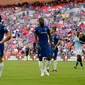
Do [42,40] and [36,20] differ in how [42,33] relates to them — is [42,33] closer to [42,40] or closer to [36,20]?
[42,40]

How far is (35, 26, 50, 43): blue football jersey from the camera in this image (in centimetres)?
1666

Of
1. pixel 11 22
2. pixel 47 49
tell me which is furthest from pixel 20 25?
pixel 47 49

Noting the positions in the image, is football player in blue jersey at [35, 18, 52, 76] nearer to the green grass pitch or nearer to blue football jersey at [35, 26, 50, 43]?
blue football jersey at [35, 26, 50, 43]

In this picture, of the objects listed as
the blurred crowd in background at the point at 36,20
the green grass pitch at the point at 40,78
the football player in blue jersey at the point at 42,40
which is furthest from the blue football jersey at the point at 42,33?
the blurred crowd in background at the point at 36,20

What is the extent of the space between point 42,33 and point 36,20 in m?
A: 35.7

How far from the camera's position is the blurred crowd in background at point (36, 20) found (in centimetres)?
4484

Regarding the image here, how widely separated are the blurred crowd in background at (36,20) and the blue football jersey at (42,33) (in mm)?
23983

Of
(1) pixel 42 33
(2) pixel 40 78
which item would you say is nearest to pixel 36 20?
(1) pixel 42 33

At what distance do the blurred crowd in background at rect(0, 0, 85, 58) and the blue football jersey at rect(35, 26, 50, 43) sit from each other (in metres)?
24.0

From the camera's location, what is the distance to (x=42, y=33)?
54.6 ft

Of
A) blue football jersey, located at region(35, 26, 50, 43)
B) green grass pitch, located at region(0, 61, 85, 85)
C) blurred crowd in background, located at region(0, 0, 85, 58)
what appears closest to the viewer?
green grass pitch, located at region(0, 61, 85, 85)

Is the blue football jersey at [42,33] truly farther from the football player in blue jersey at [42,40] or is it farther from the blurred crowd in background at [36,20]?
the blurred crowd in background at [36,20]

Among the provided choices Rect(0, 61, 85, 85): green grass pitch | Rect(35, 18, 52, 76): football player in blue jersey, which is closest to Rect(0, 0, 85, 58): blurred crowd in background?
Rect(0, 61, 85, 85): green grass pitch

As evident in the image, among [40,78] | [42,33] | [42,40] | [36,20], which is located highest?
[36,20]
